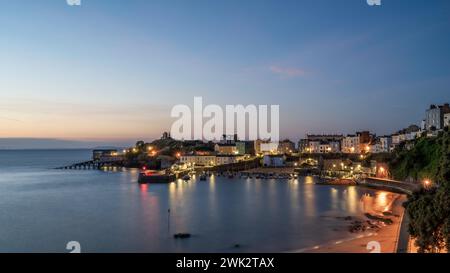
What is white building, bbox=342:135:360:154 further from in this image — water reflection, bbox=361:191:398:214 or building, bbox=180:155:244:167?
water reflection, bbox=361:191:398:214

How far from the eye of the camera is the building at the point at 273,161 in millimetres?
39250

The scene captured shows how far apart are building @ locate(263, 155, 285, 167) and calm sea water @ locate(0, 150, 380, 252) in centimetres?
1546

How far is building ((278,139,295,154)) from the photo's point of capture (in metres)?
47.2

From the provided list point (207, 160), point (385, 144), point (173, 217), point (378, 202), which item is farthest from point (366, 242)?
point (207, 160)

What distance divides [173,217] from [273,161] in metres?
26.4

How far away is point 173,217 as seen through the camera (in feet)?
46.4

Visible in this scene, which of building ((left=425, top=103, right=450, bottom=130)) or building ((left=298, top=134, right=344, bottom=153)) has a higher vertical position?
building ((left=425, top=103, right=450, bottom=130))

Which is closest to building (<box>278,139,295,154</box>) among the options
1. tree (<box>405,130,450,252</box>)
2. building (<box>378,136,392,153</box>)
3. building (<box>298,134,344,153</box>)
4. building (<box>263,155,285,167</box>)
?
building (<box>298,134,344,153</box>)

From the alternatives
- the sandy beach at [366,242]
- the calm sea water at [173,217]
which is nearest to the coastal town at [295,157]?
the calm sea water at [173,217]
